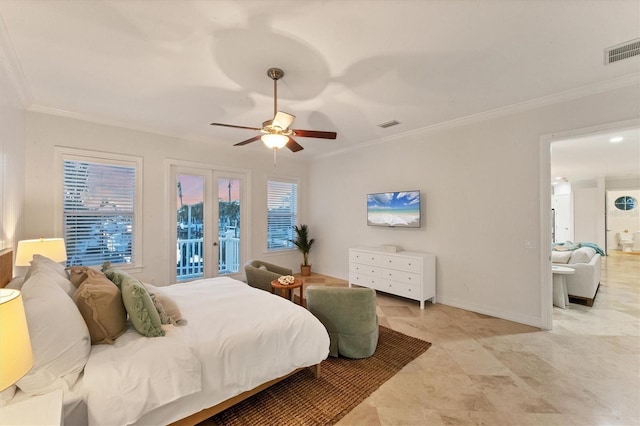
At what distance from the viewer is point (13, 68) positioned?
8.34 feet

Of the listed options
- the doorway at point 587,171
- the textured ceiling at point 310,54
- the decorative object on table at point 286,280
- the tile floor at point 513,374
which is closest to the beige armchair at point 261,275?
the decorative object on table at point 286,280

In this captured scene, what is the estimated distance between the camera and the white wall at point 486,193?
3.33 metres

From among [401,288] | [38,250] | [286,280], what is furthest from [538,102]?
[38,250]

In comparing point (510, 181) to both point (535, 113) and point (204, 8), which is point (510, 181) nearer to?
point (535, 113)

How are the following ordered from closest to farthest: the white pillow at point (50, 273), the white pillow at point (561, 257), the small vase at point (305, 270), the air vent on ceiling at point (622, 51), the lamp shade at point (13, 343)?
1. the lamp shade at point (13, 343)
2. the white pillow at point (50, 273)
3. the air vent on ceiling at point (622, 51)
4. the white pillow at point (561, 257)
5. the small vase at point (305, 270)

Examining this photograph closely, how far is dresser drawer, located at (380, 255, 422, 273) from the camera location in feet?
13.5

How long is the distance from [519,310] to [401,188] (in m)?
2.41

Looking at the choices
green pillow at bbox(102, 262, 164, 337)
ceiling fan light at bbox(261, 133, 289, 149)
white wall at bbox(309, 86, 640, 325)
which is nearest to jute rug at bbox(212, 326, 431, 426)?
green pillow at bbox(102, 262, 164, 337)

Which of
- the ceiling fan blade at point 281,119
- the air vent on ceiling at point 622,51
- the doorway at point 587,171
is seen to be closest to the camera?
the air vent on ceiling at point 622,51

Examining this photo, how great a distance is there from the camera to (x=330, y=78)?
279cm

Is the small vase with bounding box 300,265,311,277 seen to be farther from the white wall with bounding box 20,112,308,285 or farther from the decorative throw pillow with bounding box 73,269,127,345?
the decorative throw pillow with bounding box 73,269,127,345

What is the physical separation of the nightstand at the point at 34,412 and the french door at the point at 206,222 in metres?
3.60

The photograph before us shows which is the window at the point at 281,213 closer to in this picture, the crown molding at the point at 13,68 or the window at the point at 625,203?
the crown molding at the point at 13,68

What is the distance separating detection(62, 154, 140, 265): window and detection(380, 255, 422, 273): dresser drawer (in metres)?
3.98
